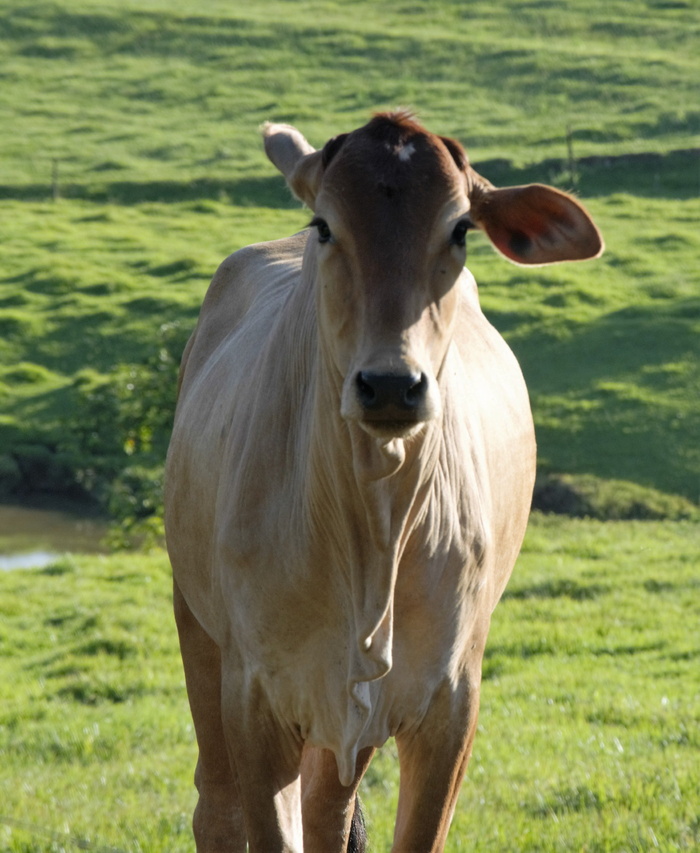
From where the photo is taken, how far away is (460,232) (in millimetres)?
3588

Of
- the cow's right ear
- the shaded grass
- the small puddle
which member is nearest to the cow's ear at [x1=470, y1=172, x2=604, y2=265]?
the cow's right ear

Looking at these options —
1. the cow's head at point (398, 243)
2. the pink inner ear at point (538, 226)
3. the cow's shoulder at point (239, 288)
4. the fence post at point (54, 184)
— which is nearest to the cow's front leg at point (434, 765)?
the cow's head at point (398, 243)

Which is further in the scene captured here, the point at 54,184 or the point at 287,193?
the point at 54,184

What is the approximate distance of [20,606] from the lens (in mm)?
12719

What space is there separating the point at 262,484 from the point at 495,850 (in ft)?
7.23

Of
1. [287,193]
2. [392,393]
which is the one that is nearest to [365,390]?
[392,393]

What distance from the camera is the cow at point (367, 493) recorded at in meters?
3.44

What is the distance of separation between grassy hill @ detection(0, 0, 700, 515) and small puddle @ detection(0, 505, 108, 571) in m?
0.61

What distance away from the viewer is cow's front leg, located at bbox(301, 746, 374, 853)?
4762 millimetres

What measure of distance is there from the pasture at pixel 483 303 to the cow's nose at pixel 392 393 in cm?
200

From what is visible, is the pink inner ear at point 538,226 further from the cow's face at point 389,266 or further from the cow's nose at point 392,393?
the cow's nose at point 392,393

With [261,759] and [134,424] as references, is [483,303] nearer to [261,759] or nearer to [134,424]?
[134,424]

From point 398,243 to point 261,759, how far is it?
1715 mm

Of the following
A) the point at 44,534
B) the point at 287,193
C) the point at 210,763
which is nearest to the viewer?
the point at 210,763
